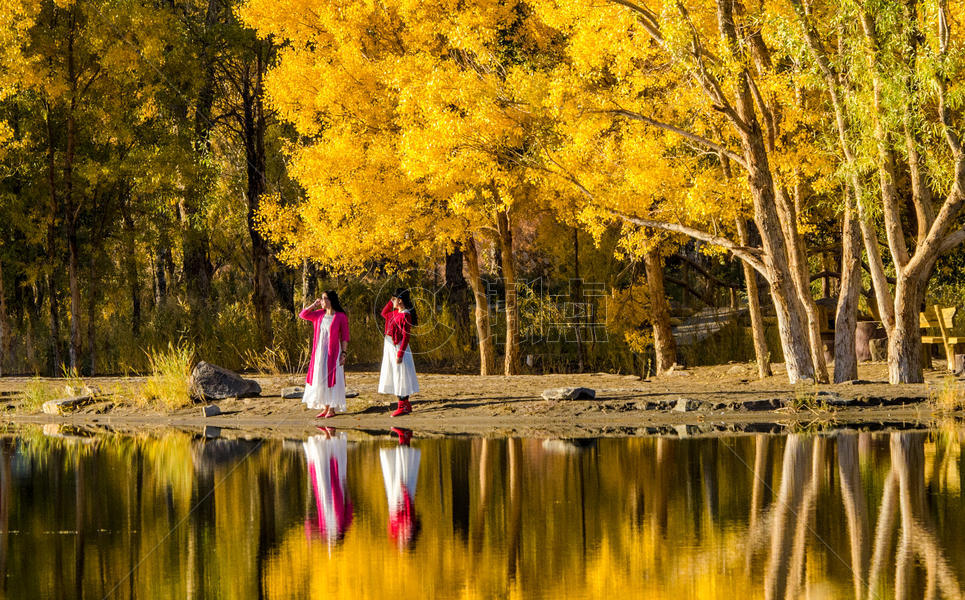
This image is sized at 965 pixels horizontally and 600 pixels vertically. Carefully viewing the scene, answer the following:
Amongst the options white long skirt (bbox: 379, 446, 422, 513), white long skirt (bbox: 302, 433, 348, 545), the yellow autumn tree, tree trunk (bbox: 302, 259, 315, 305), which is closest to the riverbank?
white long skirt (bbox: 302, 433, 348, 545)

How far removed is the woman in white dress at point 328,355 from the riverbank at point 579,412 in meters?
0.37

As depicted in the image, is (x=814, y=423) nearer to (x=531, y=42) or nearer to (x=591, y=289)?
(x=531, y=42)

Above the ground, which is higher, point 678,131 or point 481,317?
point 678,131

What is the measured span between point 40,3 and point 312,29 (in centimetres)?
758

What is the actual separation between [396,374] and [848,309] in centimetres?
935

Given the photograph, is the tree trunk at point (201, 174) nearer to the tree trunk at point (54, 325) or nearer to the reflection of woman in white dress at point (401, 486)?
the tree trunk at point (54, 325)

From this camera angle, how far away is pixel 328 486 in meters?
12.7

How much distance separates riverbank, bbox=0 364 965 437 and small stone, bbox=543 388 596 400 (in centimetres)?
12

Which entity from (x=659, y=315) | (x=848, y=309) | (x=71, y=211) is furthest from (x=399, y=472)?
(x=71, y=211)

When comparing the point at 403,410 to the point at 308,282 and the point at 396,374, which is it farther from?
the point at 308,282

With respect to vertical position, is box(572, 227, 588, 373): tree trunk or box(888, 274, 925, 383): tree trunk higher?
box(572, 227, 588, 373): tree trunk

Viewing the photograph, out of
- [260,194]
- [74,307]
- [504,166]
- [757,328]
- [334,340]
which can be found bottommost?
[334,340]

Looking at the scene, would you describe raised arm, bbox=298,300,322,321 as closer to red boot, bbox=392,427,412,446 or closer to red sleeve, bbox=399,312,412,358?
red sleeve, bbox=399,312,412,358

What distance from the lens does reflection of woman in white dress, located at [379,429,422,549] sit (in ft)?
33.1
